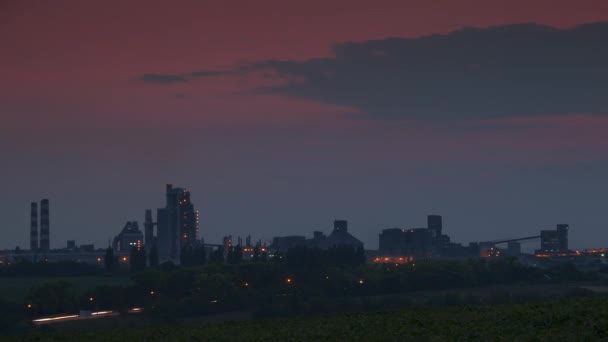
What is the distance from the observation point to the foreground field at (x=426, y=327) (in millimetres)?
34094

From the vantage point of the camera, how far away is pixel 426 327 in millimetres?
39000

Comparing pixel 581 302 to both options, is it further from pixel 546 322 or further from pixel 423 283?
pixel 423 283

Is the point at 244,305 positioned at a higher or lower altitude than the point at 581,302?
lower

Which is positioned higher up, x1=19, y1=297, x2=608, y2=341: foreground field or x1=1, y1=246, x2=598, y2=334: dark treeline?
x1=19, y1=297, x2=608, y2=341: foreground field

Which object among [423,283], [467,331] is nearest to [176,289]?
[423,283]

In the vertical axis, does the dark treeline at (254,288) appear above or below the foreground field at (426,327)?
below

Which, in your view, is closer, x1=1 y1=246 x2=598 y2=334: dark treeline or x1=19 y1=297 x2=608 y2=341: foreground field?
x1=19 y1=297 x2=608 y2=341: foreground field

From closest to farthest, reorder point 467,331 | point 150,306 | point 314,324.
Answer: point 467,331
point 314,324
point 150,306

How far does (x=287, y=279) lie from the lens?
647 ft

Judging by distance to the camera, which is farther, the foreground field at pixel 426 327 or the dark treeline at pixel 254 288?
the dark treeline at pixel 254 288

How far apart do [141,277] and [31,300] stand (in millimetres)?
22009

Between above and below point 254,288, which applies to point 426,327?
above

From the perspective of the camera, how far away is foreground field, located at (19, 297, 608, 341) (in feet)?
112

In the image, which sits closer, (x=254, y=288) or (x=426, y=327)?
(x=426, y=327)
